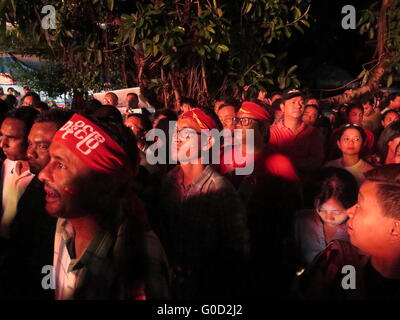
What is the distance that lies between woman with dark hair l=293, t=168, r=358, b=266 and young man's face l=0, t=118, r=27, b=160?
5.81 ft

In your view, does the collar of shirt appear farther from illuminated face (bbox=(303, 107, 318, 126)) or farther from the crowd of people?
illuminated face (bbox=(303, 107, 318, 126))

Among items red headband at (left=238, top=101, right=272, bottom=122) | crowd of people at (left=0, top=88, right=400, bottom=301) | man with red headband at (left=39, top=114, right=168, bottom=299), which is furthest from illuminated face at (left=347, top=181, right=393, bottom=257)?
red headband at (left=238, top=101, right=272, bottom=122)

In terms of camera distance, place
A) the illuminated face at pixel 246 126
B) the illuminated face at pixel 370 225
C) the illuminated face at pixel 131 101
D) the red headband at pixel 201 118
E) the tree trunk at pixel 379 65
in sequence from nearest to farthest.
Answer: the illuminated face at pixel 370 225, the red headband at pixel 201 118, the illuminated face at pixel 246 126, the illuminated face at pixel 131 101, the tree trunk at pixel 379 65

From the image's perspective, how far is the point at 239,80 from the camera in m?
6.71

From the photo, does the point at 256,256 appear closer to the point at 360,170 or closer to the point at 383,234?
the point at 360,170

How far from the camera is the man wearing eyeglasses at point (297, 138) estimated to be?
4.28 m

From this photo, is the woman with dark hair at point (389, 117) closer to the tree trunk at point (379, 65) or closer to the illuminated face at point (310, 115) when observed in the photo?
the illuminated face at point (310, 115)

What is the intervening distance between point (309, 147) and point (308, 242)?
1.69 meters

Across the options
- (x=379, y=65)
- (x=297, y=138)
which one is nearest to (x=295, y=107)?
(x=297, y=138)

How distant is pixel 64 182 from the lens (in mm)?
1620

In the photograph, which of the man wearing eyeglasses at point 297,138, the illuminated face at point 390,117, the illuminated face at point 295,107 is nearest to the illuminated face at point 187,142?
the man wearing eyeglasses at point 297,138

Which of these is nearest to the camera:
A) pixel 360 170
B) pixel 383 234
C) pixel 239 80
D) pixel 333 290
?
pixel 383 234

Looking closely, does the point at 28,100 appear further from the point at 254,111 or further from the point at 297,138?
the point at 297,138

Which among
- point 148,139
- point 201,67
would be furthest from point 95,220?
point 201,67
